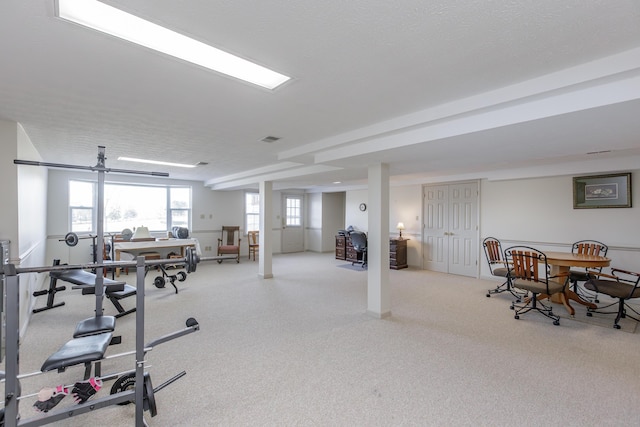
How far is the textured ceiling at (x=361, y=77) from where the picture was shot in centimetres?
137

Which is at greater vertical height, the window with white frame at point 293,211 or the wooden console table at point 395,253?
the window with white frame at point 293,211

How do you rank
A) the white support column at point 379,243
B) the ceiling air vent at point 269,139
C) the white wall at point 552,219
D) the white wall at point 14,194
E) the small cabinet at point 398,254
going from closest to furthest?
the white wall at point 14,194
the ceiling air vent at point 269,139
the white support column at point 379,243
the white wall at point 552,219
the small cabinet at point 398,254

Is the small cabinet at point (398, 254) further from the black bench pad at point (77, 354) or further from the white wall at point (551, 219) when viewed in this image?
the black bench pad at point (77, 354)

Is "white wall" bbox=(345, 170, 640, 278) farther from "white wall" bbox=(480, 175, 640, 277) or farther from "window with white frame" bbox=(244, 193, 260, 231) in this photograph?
"window with white frame" bbox=(244, 193, 260, 231)

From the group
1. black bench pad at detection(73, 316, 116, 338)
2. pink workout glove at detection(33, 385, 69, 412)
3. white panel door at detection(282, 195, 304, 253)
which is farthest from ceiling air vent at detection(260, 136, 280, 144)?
white panel door at detection(282, 195, 304, 253)

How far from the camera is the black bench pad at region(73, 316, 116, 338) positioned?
2.38 m

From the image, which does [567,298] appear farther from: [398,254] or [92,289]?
[92,289]

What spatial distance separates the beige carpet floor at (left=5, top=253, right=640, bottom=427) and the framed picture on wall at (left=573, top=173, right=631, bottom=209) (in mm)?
2272

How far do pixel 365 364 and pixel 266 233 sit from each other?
4.06 m

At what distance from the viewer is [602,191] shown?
480 cm

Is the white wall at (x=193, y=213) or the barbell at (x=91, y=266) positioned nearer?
the barbell at (x=91, y=266)

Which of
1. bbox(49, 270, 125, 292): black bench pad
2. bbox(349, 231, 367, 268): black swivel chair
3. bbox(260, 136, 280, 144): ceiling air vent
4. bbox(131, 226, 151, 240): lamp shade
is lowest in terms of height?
bbox(49, 270, 125, 292): black bench pad

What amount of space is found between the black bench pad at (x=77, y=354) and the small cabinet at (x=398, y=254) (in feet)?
20.1

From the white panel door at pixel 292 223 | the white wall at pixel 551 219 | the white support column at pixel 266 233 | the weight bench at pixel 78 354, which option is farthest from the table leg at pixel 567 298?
the white panel door at pixel 292 223
